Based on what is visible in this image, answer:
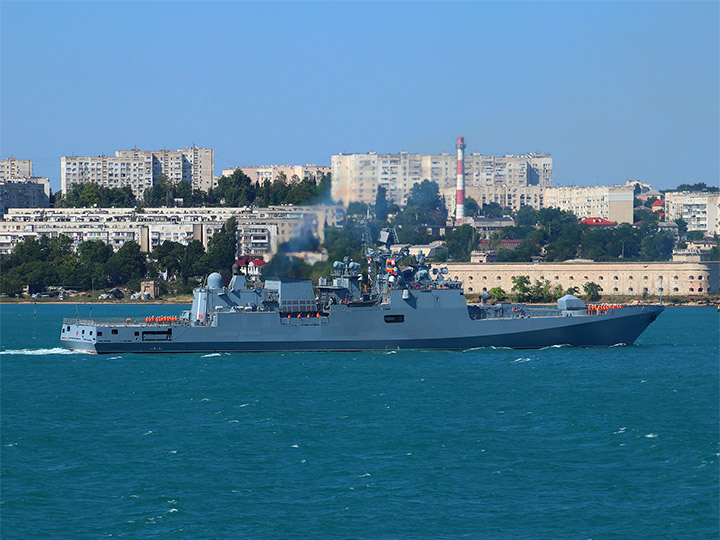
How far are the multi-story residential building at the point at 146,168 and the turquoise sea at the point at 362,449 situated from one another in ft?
401

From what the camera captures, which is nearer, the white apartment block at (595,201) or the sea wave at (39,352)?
the sea wave at (39,352)

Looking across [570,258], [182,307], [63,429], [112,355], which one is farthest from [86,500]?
[570,258]

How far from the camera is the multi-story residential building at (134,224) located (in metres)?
115

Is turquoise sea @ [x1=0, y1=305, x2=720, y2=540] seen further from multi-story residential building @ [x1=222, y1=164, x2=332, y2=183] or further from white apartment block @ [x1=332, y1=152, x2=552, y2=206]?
multi-story residential building @ [x1=222, y1=164, x2=332, y2=183]

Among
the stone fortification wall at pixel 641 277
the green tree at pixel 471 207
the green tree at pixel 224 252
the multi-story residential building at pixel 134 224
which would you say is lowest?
the stone fortification wall at pixel 641 277

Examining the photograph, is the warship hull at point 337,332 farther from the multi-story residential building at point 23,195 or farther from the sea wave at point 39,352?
the multi-story residential building at point 23,195

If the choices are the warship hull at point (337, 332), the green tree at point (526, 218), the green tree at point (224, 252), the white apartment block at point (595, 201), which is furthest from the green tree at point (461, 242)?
the warship hull at point (337, 332)

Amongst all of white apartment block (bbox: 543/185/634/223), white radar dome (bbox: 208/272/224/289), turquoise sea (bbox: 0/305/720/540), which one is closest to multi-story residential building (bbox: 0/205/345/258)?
white radar dome (bbox: 208/272/224/289)

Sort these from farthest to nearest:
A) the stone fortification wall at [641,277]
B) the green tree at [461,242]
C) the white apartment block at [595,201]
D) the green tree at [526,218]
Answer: the white apartment block at [595,201], the green tree at [526,218], the green tree at [461,242], the stone fortification wall at [641,277]

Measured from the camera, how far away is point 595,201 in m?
171

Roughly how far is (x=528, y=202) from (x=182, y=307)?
9929 centimetres

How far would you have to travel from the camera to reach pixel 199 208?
436ft

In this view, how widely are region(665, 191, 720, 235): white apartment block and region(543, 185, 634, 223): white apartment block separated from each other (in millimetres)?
7839

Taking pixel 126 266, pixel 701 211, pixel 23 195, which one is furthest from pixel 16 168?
pixel 701 211
